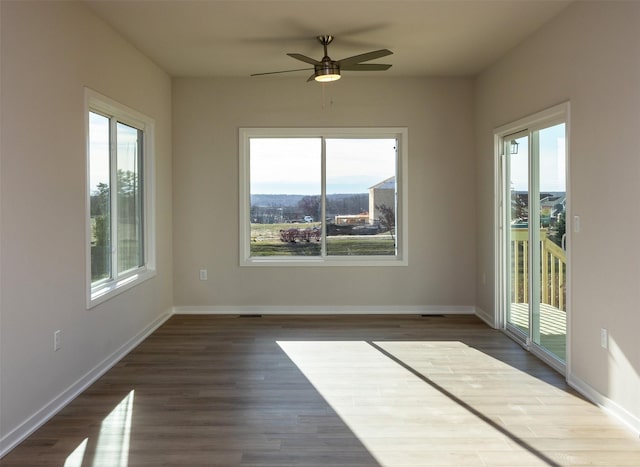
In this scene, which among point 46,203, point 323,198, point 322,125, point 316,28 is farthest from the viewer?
point 323,198

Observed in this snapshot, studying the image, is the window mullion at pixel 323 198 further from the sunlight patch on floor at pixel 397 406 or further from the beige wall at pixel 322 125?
the sunlight patch on floor at pixel 397 406

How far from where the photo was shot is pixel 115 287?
416 centimetres

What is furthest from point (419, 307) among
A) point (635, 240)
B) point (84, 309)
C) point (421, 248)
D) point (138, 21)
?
point (138, 21)

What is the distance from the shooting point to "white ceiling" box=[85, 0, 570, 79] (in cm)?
366

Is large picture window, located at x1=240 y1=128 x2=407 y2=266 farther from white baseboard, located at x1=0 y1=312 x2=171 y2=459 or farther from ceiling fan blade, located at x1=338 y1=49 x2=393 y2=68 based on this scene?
white baseboard, located at x1=0 y1=312 x2=171 y2=459

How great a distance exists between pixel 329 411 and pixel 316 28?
305 cm

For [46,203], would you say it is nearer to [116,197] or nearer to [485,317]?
[116,197]

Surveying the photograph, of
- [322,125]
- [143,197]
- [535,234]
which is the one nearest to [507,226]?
[535,234]

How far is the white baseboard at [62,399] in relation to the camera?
2674 millimetres

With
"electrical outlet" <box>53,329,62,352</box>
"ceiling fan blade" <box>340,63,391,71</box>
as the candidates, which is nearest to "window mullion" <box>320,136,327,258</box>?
"ceiling fan blade" <box>340,63,391,71</box>

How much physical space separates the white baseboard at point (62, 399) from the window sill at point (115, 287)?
1.61ft

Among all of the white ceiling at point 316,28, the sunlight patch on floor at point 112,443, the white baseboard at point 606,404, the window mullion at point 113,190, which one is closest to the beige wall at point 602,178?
the white baseboard at point 606,404

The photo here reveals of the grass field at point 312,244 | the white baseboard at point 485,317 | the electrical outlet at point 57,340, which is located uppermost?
the grass field at point 312,244

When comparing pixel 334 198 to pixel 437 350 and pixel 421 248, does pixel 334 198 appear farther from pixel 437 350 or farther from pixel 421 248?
pixel 437 350
